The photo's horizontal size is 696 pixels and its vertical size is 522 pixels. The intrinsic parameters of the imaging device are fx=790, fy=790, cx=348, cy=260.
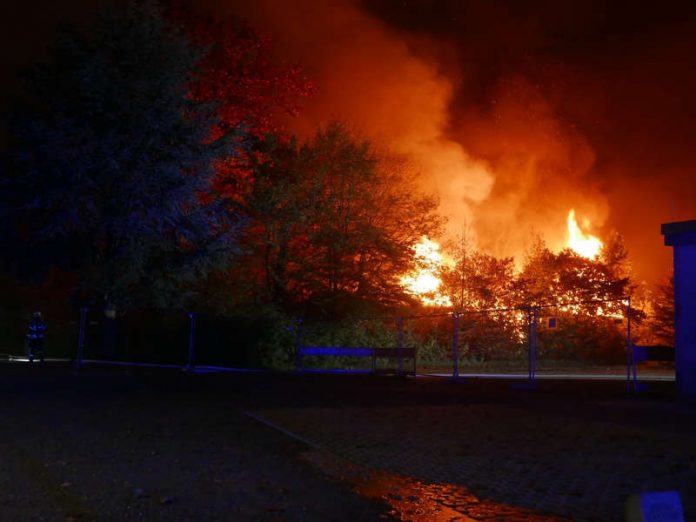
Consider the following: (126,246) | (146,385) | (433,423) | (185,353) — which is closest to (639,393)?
(433,423)

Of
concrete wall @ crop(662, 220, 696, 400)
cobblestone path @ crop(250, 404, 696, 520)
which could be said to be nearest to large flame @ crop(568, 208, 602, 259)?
concrete wall @ crop(662, 220, 696, 400)

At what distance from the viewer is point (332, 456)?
9211 millimetres

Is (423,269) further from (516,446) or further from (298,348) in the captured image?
(516,446)

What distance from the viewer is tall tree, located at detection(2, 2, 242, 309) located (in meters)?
28.4

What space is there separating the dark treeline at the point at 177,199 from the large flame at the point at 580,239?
2000 cm

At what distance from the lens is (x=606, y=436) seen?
10.8 meters

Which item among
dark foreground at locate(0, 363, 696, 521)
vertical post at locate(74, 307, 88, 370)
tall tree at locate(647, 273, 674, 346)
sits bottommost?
dark foreground at locate(0, 363, 696, 521)

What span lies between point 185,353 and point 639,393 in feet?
54.5

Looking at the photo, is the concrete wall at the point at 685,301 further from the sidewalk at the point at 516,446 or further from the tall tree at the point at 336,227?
the tall tree at the point at 336,227

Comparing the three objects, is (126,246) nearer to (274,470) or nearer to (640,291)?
(274,470)

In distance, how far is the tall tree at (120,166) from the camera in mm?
28438

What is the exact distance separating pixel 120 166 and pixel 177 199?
2.41 m

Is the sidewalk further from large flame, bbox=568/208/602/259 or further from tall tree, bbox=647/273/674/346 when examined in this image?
large flame, bbox=568/208/602/259

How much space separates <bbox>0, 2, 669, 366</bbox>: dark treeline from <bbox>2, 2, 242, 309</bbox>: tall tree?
0.05m
